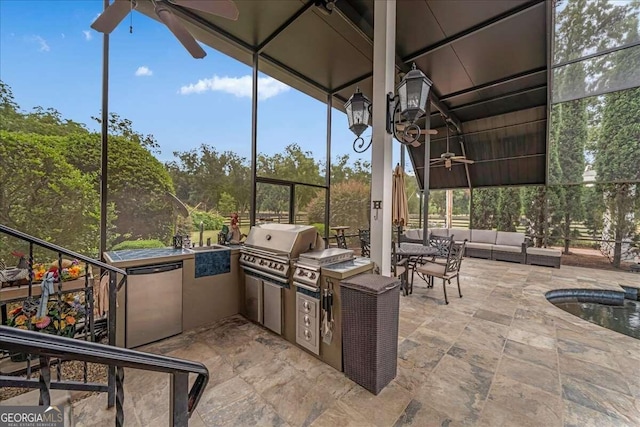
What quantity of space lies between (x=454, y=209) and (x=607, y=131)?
13.8 feet

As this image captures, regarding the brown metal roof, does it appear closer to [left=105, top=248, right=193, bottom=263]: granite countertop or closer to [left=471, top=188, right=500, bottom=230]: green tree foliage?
[left=471, top=188, right=500, bottom=230]: green tree foliage

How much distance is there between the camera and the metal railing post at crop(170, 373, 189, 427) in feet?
2.88

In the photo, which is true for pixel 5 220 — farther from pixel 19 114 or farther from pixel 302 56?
pixel 302 56

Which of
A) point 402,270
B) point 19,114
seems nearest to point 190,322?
point 19,114

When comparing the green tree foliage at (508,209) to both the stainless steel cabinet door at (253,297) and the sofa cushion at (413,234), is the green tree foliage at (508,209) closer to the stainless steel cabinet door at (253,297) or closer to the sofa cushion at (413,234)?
the sofa cushion at (413,234)

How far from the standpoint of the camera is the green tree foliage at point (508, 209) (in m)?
8.02

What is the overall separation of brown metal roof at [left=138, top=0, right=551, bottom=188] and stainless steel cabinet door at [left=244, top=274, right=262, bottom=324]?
3.58 meters

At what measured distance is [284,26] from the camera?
3762 millimetres

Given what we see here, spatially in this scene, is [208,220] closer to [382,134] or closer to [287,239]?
[287,239]

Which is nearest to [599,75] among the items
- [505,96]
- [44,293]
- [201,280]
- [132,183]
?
[505,96]

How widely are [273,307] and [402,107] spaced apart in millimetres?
2512

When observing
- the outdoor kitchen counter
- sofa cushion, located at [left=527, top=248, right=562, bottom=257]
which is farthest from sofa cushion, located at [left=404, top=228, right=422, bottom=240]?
the outdoor kitchen counter

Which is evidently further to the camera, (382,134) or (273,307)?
(382,134)

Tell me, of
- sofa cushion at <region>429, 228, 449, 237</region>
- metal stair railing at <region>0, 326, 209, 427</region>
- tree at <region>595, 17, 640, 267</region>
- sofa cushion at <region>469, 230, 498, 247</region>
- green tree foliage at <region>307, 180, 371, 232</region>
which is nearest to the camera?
metal stair railing at <region>0, 326, 209, 427</region>
